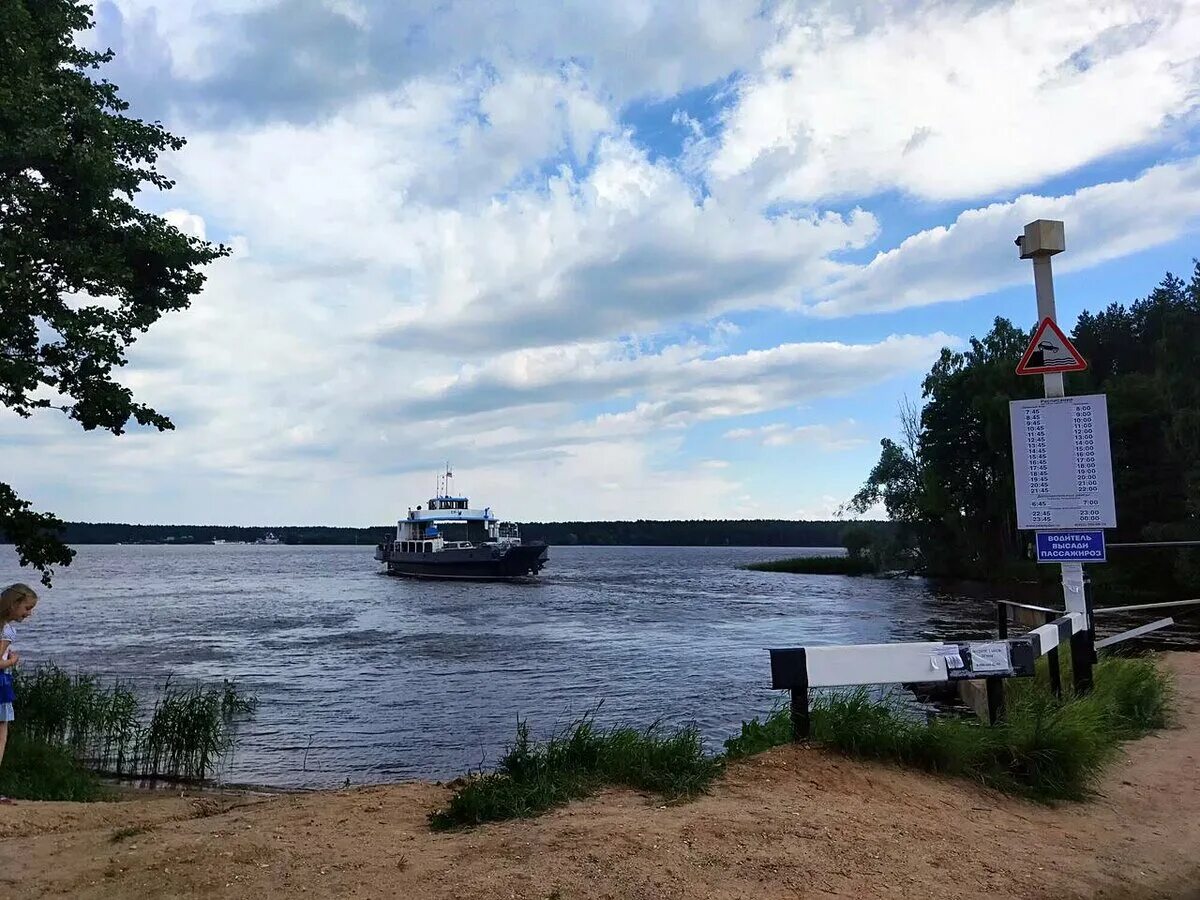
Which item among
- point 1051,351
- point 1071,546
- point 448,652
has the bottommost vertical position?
point 448,652

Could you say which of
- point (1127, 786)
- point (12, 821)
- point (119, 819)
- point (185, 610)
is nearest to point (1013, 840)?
point (1127, 786)

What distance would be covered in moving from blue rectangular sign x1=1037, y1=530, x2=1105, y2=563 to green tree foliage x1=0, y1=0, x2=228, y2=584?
10.1 m

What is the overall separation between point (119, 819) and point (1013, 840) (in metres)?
5.65

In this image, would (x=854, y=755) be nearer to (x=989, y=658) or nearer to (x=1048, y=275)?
(x=989, y=658)

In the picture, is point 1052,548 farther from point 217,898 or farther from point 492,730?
point 492,730

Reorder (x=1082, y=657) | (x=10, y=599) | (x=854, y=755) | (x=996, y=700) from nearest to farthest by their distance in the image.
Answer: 1. (x=854, y=755)
2. (x=10, y=599)
3. (x=996, y=700)
4. (x=1082, y=657)

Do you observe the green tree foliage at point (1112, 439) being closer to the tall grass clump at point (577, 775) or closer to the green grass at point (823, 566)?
the green grass at point (823, 566)

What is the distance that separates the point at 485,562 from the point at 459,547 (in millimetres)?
4111

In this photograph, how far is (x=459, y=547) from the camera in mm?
66312

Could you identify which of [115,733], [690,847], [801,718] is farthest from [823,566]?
[690,847]

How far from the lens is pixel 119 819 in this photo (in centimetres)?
632

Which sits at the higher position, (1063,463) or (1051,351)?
(1051,351)

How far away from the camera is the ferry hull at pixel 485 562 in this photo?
62.4 m

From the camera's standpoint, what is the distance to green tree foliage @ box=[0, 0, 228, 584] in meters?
9.84
